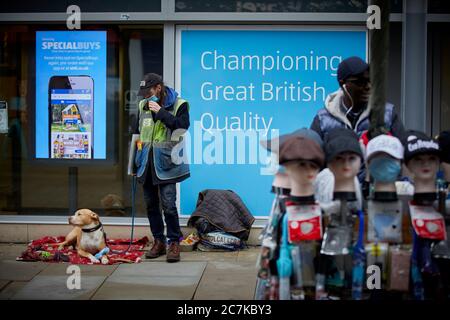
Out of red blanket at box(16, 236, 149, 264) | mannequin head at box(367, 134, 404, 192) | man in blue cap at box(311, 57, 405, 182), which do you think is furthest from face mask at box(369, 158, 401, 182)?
red blanket at box(16, 236, 149, 264)

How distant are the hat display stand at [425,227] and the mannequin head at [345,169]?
32 centimetres

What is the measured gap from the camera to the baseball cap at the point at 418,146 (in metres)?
3.74

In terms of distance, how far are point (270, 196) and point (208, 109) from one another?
4.01 ft

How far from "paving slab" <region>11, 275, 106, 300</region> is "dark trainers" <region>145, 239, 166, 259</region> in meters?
0.82

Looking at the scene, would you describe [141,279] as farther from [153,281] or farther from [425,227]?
[425,227]

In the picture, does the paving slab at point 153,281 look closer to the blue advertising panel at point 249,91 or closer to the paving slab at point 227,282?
the paving slab at point 227,282

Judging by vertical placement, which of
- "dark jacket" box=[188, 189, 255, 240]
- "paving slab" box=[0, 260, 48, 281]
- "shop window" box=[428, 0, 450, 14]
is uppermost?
"shop window" box=[428, 0, 450, 14]

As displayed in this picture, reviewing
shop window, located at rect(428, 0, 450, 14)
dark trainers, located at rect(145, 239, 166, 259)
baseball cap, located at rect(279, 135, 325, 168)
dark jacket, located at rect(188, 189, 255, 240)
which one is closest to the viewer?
baseball cap, located at rect(279, 135, 325, 168)

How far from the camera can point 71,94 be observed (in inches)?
320

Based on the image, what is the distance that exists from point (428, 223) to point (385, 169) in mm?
365

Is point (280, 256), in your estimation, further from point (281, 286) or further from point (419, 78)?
point (419, 78)

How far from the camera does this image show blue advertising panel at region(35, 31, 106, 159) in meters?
8.12

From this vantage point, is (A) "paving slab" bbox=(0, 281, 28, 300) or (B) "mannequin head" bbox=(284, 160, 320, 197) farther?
(A) "paving slab" bbox=(0, 281, 28, 300)

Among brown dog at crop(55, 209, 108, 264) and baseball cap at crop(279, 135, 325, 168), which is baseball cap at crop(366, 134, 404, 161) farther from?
brown dog at crop(55, 209, 108, 264)
